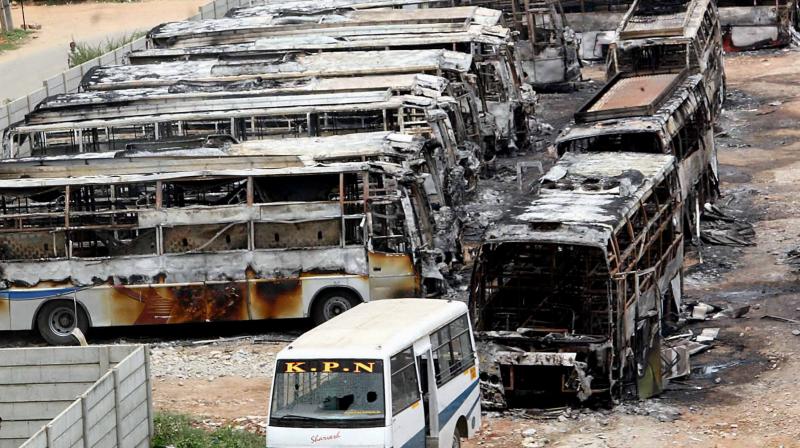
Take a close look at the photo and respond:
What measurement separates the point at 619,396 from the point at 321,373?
5602 mm

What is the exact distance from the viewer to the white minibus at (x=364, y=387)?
49.0ft

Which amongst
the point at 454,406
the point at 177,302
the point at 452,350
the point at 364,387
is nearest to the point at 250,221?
the point at 177,302

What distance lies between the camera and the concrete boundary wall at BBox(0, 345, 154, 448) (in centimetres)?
1648

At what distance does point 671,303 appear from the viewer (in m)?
23.3

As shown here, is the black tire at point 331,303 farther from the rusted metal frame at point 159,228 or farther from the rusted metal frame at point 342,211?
the rusted metal frame at point 159,228

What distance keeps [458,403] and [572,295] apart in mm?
3938

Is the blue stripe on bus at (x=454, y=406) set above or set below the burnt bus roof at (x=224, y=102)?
below

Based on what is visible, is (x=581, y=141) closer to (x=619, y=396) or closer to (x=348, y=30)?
(x=619, y=396)

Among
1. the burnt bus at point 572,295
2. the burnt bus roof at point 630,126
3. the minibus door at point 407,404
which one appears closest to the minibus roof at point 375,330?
the minibus door at point 407,404

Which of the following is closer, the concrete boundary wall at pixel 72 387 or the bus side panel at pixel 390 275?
the concrete boundary wall at pixel 72 387

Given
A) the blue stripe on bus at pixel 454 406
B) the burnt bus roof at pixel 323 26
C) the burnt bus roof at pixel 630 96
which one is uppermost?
the burnt bus roof at pixel 323 26

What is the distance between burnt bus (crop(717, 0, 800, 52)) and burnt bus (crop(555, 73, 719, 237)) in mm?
15196

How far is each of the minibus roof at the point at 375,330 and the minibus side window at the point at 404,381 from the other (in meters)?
0.10

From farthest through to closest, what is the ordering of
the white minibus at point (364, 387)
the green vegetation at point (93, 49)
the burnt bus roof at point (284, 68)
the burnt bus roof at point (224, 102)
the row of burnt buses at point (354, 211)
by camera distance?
the green vegetation at point (93, 49) < the burnt bus roof at point (284, 68) < the burnt bus roof at point (224, 102) < the row of burnt buses at point (354, 211) < the white minibus at point (364, 387)
